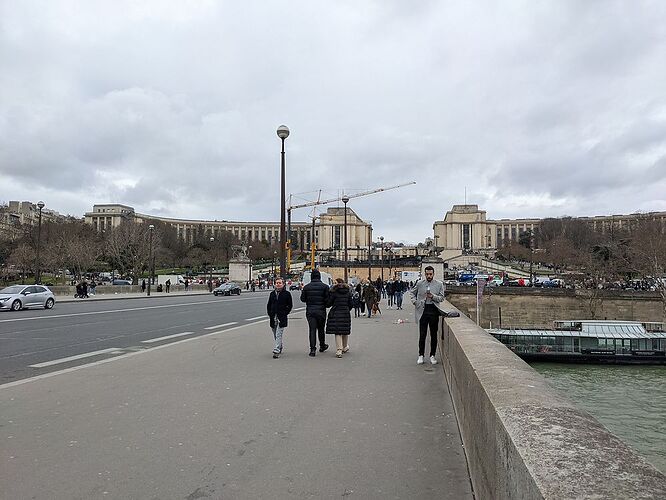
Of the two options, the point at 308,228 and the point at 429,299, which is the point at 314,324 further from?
the point at 308,228

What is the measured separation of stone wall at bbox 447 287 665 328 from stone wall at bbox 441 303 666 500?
54.7 m

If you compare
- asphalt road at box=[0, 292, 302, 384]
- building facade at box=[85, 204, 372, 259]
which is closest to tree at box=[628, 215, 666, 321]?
asphalt road at box=[0, 292, 302, 384]

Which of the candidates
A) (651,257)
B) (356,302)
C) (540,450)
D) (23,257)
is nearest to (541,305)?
(651,257)

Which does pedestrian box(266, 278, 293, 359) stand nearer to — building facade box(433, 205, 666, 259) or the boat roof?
the boat roof

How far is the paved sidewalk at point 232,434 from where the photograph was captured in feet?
14.1

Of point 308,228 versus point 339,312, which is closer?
point 339,312

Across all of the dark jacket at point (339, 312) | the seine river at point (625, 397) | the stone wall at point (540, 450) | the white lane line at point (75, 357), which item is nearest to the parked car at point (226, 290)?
the seine river at point (625, 397)

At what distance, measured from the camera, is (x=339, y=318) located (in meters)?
11.4

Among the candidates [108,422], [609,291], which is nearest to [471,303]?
[609,291]

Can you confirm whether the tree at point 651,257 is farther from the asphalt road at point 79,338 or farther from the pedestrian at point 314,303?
the pedestrian at point 314,303

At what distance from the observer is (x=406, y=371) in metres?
9.58

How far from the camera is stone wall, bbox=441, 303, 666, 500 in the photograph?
1982 mm

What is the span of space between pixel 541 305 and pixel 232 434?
57858 millimetres

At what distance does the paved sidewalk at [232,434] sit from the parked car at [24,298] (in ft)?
76.6
